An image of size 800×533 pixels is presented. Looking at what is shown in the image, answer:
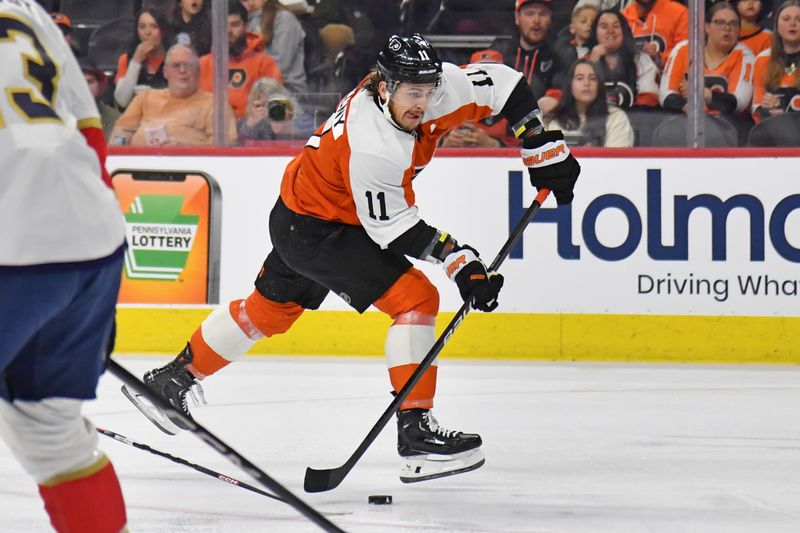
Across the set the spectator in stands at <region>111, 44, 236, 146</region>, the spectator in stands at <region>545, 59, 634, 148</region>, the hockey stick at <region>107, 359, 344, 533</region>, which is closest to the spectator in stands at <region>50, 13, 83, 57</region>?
the spectator in stands at <region>111, 44, 236, 146</region>

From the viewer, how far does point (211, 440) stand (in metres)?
1.81

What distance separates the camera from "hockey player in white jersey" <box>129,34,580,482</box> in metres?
2.72

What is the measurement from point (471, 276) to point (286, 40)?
8.01 feet

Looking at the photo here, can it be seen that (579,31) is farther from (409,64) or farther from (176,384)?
(176,384)

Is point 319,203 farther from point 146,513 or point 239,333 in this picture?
point 146,513

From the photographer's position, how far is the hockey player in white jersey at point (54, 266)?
1.44m

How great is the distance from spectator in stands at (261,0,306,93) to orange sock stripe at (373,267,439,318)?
86.7 inches

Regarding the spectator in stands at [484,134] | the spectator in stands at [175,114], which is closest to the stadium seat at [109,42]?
the spectator in stands at [175,114]

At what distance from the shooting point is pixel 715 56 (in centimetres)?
472

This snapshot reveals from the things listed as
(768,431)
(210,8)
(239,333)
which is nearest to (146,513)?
(239,333)

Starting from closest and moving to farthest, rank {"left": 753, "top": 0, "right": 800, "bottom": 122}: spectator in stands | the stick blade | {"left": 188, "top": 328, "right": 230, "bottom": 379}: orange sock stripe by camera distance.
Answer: the stick blade, {"left": 188, "top": 328, "right": 230, "bottom": 379}: orange sock stripe, {"left": 753, "top": 0, "right": 800, "bottom": 122}: spectator in stands

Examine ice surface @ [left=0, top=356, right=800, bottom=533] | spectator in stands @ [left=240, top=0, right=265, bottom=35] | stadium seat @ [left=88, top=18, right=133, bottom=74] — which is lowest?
ice surface @ [left=0, top=356, right=800, bottom=533]

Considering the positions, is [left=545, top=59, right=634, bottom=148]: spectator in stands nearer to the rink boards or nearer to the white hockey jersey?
the rink boards

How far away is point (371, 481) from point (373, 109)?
858 mm
